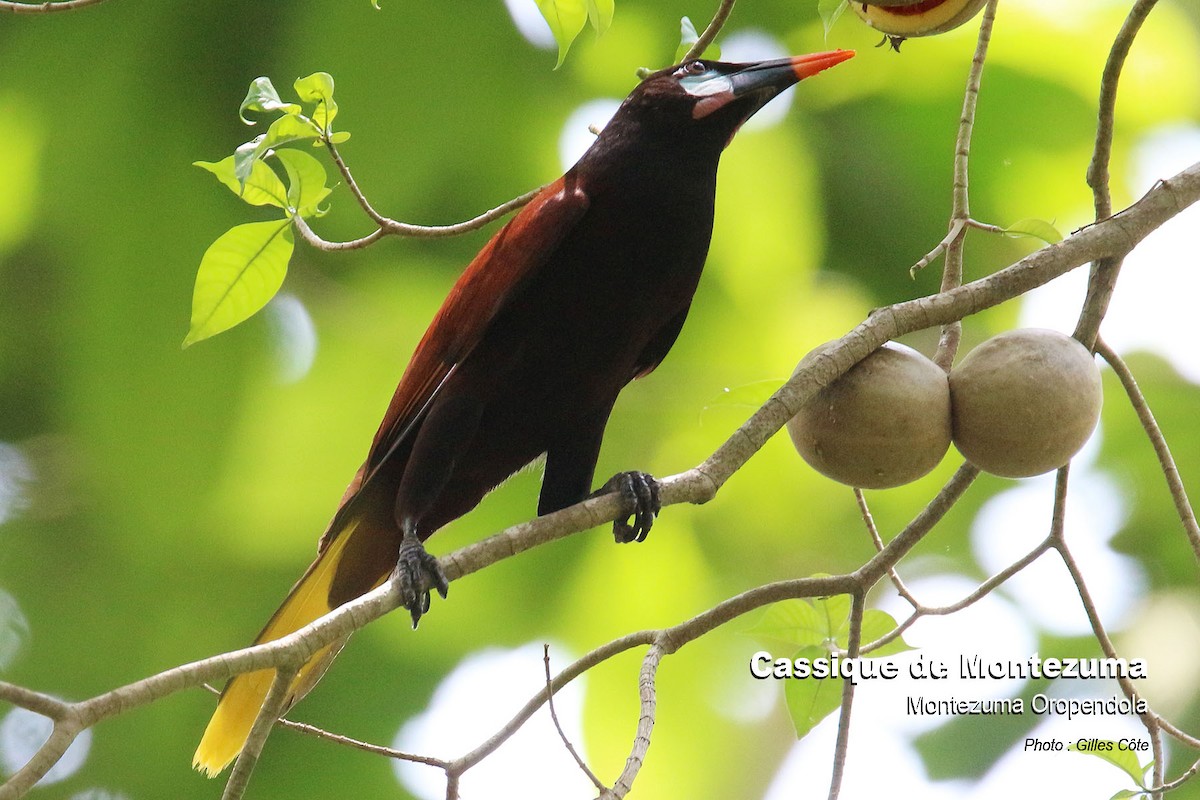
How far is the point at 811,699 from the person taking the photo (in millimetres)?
1979

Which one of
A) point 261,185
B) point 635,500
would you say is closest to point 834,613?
point 635,500

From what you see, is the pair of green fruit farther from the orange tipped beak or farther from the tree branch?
the orange tipped beak

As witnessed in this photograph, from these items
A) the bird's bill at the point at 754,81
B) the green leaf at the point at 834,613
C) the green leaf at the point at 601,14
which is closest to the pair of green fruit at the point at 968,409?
the green leaf at the point at 834,613

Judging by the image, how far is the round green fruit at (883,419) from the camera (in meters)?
1.58

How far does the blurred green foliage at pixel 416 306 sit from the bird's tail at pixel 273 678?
7.56 feet

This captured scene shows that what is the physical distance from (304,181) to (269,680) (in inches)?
42.5

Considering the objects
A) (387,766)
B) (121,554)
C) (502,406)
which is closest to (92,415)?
(121,554)

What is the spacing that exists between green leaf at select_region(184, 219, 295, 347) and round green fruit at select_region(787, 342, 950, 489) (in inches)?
35.2

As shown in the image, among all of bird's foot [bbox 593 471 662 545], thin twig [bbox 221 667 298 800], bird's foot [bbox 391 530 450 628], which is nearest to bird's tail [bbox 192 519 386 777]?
bird's foot [bbox 391 530 450 628]

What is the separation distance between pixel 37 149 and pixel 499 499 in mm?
2497

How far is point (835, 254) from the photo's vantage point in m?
5.32

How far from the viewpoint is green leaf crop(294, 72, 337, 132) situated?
185 centimetres

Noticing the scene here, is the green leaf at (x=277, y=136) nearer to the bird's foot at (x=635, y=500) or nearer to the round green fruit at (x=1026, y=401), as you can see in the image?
the bird's foot at (x=635, y=500)

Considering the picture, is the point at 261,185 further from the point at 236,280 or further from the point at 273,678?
the point at 273,678
